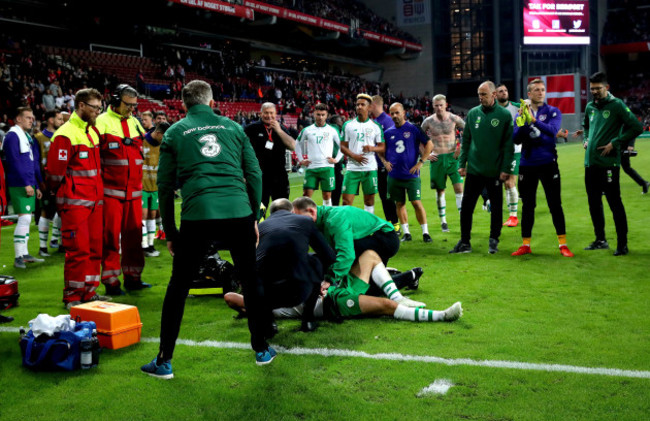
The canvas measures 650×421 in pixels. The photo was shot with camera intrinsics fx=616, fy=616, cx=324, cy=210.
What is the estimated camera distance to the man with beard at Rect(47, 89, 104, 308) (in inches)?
242

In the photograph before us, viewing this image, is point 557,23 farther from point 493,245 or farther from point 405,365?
point 405,365

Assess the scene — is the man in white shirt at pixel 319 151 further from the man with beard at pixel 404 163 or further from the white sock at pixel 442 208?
the white sock at pixel 442 208

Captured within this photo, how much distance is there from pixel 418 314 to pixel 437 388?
1483mm

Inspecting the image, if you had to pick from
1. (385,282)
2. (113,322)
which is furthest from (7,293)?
(385,282)

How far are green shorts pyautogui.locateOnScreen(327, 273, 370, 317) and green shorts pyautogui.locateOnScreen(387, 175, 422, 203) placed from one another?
4.34 m

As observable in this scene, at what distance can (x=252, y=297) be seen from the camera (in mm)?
4387

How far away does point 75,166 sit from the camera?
6230mm

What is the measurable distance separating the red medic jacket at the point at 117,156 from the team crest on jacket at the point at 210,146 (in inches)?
113

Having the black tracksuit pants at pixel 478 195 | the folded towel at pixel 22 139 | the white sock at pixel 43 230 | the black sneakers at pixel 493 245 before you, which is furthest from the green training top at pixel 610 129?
the white sock at pixel 43 230

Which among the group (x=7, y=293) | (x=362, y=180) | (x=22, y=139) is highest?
(x=22, y=139)

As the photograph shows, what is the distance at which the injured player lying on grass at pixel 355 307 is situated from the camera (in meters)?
5.35

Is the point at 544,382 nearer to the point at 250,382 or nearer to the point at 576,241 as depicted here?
the point at 250,382

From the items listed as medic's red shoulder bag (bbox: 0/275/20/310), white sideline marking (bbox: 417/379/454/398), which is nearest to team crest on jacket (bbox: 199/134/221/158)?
white sideline marking (bbox: 417/379/454/398)

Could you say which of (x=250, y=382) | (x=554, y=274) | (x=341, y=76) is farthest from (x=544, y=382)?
(x=341, y=76)
